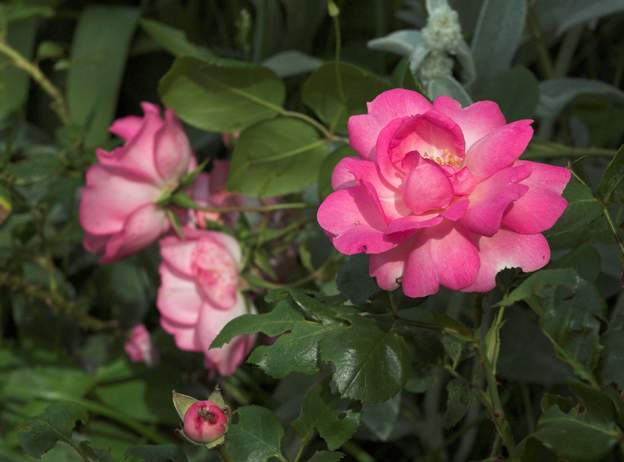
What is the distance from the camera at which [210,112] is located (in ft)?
2.68

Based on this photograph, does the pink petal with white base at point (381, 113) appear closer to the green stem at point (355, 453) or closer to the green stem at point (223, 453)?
the green stem at point (223, 453)

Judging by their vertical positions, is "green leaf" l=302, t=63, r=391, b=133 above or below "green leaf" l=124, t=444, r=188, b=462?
above

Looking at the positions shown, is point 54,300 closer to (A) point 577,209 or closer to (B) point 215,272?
(B) point 215,272

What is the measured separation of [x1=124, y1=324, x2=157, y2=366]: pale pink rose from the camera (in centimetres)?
99

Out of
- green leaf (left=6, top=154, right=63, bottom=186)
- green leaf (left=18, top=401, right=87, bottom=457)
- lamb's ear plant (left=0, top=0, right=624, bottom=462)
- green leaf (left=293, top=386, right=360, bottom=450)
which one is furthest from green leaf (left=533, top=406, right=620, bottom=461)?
green leaf (left=6, top=154, right=63, bottom=186)

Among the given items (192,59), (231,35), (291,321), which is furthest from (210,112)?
(231,35)

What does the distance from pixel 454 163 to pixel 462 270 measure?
7 centimetres

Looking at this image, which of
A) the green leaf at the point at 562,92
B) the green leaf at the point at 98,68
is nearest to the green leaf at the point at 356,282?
the green leaf at the point at 562,92

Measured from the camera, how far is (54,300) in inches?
37.4

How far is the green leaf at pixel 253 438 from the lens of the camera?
513 mm

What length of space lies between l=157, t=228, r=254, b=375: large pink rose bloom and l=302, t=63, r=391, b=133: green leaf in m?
0.14

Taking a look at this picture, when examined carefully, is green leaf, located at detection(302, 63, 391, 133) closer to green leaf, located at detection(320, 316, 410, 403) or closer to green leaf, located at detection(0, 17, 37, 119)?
green leaf, located at detection(320, 316, 410, 403)

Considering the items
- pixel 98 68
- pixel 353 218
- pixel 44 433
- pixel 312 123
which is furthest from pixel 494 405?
pixel 98 68

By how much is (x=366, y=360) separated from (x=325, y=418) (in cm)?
5
